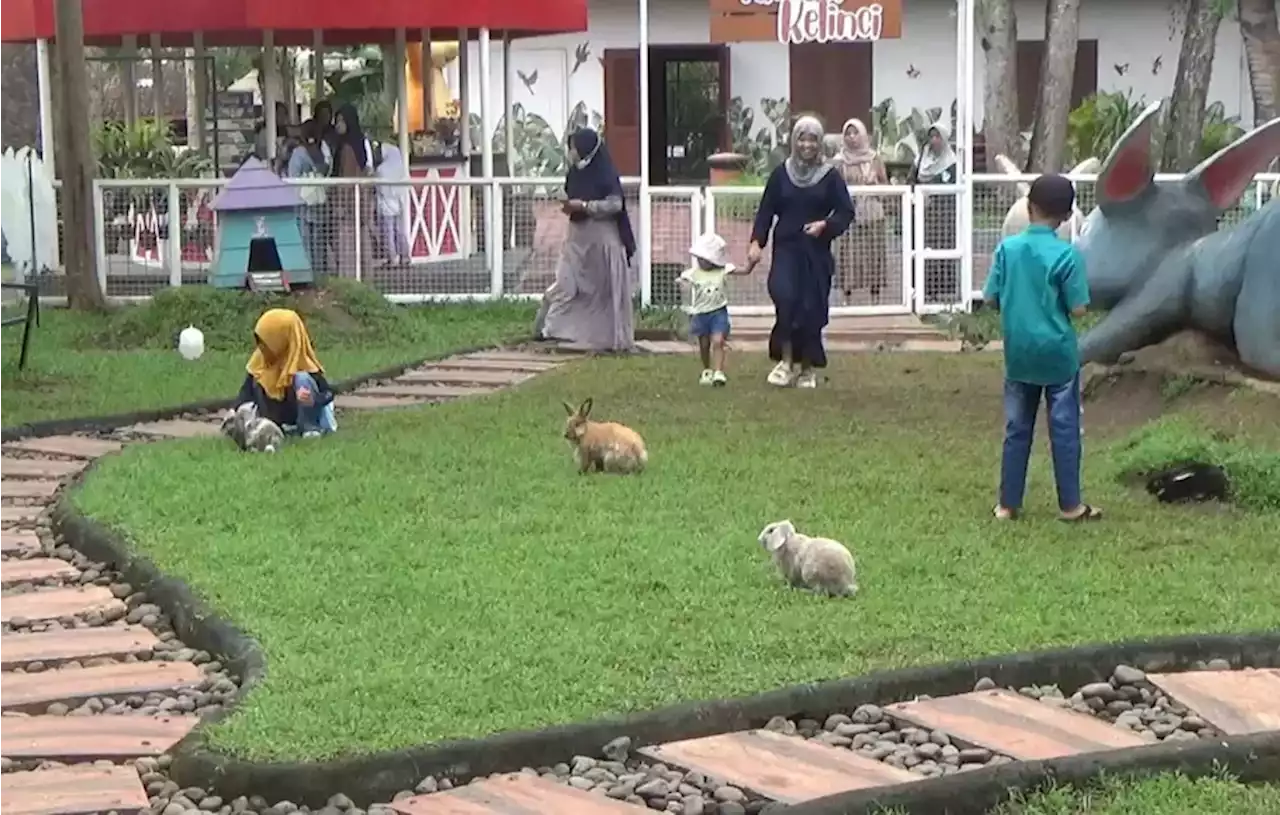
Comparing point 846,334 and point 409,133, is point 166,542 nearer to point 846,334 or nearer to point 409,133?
point 846,334

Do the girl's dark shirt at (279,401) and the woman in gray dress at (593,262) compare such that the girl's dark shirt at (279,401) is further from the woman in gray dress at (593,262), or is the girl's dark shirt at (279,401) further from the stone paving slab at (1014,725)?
the stone paving slab at (1014,725)

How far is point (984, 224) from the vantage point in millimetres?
15891

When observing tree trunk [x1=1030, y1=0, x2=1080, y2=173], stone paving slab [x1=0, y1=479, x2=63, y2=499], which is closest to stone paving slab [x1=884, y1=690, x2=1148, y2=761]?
stone paving slab [x1=0, y1=479, x2=63, y2=499]

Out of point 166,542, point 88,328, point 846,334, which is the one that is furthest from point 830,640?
point 88,328

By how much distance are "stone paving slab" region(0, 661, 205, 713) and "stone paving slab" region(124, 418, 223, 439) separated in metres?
4.15

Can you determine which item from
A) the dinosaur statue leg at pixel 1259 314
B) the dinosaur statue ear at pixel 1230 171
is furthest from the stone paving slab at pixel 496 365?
the dinosaur statue leg at pixel 1259 314

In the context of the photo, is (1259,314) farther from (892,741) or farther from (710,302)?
(892,741)

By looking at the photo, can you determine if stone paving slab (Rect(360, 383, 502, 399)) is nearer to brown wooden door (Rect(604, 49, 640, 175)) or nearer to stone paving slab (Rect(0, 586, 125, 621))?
stone paving slab (Rect(0, 586, 125, 621))

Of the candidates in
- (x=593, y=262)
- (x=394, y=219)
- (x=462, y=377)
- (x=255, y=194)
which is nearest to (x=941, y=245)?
(x=593, y=262)

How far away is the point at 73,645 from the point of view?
20.1ft

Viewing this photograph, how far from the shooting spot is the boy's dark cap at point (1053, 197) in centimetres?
729

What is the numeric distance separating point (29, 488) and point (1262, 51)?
16.8m

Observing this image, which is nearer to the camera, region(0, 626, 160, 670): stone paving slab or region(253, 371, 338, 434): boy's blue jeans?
region(0, 626, 160, 670): stone paving slab

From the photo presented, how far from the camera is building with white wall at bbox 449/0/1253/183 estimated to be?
26.4 meters
